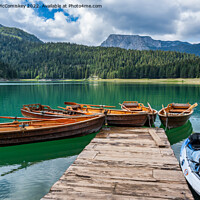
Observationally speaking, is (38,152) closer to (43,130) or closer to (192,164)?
(43,130)

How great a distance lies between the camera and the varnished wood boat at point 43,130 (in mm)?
11570

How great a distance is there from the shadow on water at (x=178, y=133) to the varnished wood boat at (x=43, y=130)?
555cm

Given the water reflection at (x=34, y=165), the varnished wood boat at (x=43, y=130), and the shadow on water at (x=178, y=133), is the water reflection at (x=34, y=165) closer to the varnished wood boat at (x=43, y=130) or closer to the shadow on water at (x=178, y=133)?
the varnished wood boat at (x=43, y=130)

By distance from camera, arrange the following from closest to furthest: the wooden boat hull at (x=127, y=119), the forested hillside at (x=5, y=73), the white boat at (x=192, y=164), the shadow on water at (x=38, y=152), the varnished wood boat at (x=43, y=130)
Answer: the white boat at (x=192, y=164) → the shadow on water at (x=38, y=152) → the varnished wood boat at (x=43, y=130) → the wooden boat hull at (x=127, y=119) → the forested hillside at (x=5, y=73)

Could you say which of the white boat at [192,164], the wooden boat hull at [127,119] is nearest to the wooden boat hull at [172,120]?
the wooden boat hull at [127,119]

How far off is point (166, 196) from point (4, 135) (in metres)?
9.76

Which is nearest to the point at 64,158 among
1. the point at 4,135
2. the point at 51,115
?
the point at 4,135

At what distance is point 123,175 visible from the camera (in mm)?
6570

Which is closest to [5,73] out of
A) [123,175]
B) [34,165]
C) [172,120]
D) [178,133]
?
[172,120]

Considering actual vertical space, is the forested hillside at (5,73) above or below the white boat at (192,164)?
above

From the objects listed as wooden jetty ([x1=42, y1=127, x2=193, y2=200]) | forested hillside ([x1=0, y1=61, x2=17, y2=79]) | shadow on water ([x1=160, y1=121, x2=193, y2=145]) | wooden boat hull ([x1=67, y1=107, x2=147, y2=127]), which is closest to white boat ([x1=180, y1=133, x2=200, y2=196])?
wooden jetty ([x1=42, y1=127, x2=193, y2=200])

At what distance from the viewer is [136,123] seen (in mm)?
15820

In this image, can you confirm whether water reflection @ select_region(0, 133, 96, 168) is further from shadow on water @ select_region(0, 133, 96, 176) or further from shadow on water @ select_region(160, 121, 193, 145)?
shadow on water @ select_region(160, 121, 193, 145)

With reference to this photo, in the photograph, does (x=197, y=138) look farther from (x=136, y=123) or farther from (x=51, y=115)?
(x=51, y=115)
